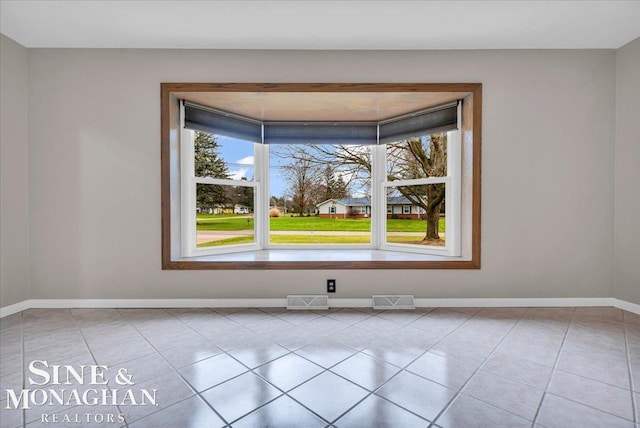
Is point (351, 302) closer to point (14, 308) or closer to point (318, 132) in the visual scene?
point (318, 132)

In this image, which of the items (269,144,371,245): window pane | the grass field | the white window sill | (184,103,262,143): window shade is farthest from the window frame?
(269,144,371,245): window pane

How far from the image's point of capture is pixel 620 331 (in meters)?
2.11

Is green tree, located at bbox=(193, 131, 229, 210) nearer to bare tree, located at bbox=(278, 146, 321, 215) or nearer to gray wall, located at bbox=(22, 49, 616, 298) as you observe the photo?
gray wall, located at bbox=(22, 49, 616, 298)

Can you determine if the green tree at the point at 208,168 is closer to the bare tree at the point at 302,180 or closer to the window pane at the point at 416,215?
the bare tree at the point at 302,180

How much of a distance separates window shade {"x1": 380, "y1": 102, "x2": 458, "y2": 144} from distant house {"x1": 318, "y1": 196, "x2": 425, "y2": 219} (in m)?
0.68

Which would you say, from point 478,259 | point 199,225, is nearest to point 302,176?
point 199,225

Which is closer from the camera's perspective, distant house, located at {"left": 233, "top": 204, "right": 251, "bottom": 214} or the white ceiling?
the white ceiling

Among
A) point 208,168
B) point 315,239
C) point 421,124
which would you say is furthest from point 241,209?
point 421,124

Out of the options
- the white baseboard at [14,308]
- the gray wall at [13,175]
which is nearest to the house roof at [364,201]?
the gray wall at [13,175]

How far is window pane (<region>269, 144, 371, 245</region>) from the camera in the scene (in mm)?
3334

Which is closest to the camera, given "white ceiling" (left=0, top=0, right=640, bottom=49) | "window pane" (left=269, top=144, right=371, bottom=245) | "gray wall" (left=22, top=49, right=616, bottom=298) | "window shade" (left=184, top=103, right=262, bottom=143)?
"white ceiling" (left=0, top=0, right=640, bottom=49)

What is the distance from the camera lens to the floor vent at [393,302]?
2.56 meters

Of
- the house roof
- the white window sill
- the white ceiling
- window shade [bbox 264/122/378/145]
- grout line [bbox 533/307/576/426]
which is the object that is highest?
the white ceiling

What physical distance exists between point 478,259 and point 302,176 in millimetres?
1985
